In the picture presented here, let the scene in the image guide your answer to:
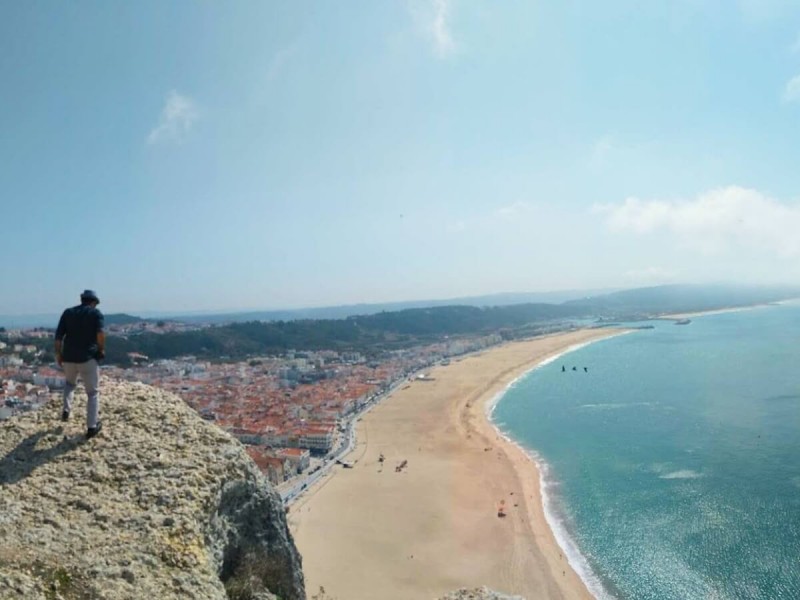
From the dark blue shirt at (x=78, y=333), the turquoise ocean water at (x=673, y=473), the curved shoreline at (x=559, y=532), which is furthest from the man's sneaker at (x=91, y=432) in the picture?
the turquoise ocean water at (x=673, y=473)

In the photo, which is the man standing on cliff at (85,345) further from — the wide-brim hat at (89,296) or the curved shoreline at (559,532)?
Answer: the curved shoreline at (559,532)

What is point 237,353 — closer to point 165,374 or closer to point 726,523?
point 165,374

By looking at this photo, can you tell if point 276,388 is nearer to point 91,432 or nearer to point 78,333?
point 91,432

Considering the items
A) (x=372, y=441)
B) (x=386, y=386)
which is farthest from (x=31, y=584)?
(x=386, y=386)

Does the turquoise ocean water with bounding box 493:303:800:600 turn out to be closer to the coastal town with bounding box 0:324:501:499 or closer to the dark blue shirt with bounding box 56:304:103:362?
the coastal town with bounding box 0:324:501:499

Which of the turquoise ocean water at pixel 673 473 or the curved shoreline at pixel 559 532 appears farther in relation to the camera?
the turquoise ocean water at pixel 673 473
